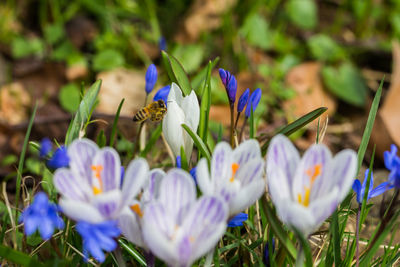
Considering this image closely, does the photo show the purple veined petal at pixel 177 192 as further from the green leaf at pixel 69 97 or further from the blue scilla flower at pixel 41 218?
the green leaf at pixel 69 97

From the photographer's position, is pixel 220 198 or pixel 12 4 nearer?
pixel 220 198

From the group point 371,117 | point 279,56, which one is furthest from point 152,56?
point 371,117

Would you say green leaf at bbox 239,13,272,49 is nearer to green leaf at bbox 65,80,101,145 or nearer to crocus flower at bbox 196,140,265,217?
green leaf at bbox 65,80,101,145

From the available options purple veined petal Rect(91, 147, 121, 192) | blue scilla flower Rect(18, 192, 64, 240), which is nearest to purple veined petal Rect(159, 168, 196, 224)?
purple veined petal Rect(91, 147, 121, 192)

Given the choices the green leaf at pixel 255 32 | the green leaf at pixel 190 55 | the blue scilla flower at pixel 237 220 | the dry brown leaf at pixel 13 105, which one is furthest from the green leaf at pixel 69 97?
the blue scilla flower at pixel 237 220

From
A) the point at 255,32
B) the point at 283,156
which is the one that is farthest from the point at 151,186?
the point at 255,32

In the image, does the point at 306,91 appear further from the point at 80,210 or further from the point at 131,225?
the point at 80,210

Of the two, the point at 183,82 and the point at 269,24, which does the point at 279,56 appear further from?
the point at 183,82
